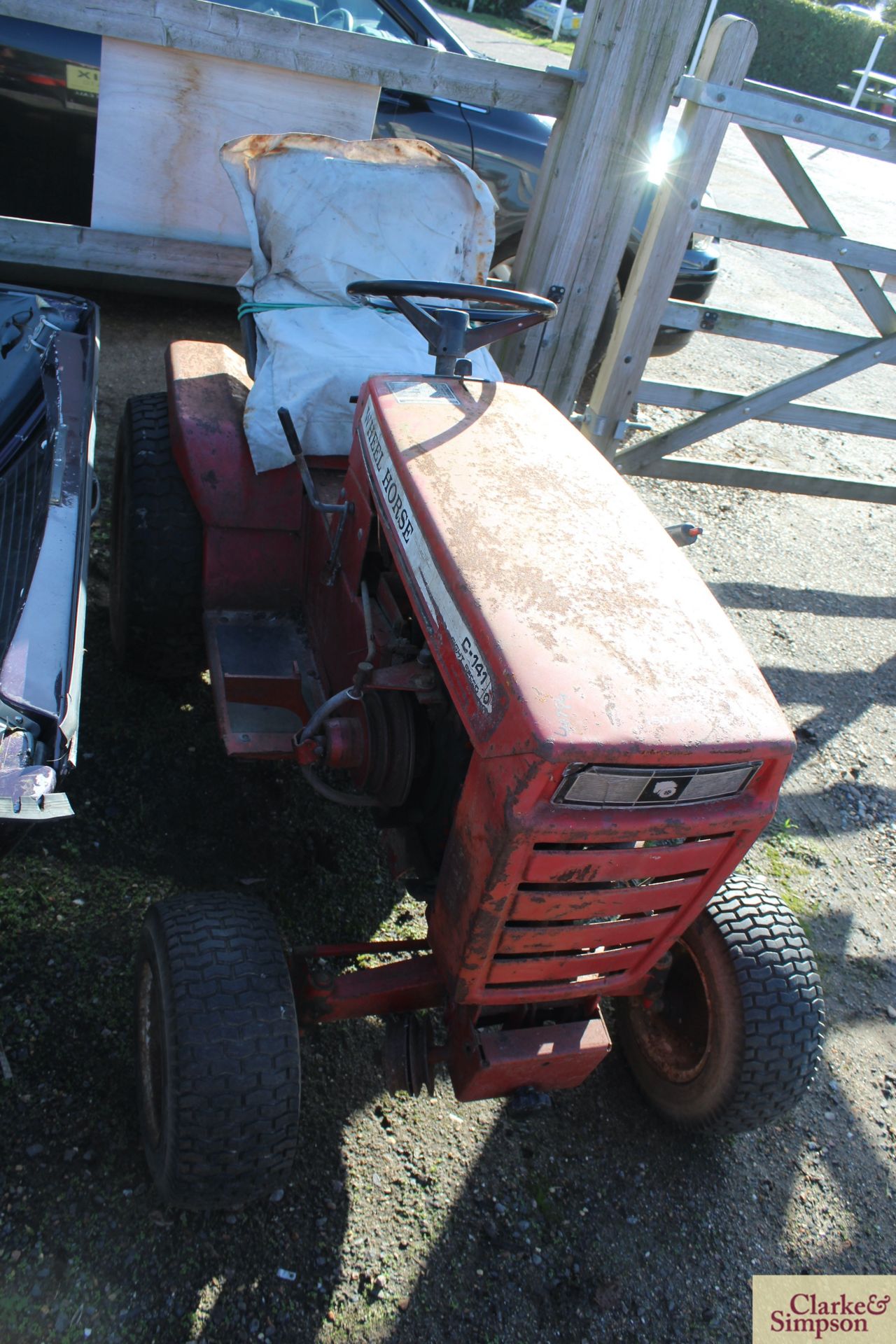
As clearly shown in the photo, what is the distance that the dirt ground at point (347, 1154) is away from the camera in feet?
6.28

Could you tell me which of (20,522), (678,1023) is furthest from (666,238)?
(678,1023)

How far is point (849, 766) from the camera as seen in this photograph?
3.80 metres

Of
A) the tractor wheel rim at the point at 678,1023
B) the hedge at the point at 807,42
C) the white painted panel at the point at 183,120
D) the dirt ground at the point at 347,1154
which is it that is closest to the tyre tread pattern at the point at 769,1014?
→ the tractor wheel rim at the point at 678,1023

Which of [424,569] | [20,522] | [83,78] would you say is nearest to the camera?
[424,569]

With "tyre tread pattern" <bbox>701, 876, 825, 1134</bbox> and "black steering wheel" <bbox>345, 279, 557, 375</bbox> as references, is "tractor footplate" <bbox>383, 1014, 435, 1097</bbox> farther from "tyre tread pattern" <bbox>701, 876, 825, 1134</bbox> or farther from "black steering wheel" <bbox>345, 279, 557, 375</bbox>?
"black steering wheel" <bbox>345, 279, 557, 375</bbox>

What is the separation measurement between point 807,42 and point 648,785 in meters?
29.1

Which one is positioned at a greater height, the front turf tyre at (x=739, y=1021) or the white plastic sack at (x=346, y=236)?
the white plastic sack at (x=346, y=236)

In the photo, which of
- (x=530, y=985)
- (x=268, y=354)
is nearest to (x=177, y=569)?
(x=268, y=354)

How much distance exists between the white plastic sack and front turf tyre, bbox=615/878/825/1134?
161 cm

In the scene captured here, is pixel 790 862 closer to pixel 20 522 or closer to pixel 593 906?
pixel 593 906

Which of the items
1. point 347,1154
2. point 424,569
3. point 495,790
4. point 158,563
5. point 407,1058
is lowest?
point 347,1154

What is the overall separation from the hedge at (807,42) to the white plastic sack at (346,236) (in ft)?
84.7

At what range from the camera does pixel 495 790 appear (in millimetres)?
1604

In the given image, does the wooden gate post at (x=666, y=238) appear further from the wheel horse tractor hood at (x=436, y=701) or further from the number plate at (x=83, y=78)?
the number plate at (x=83, y=78)
